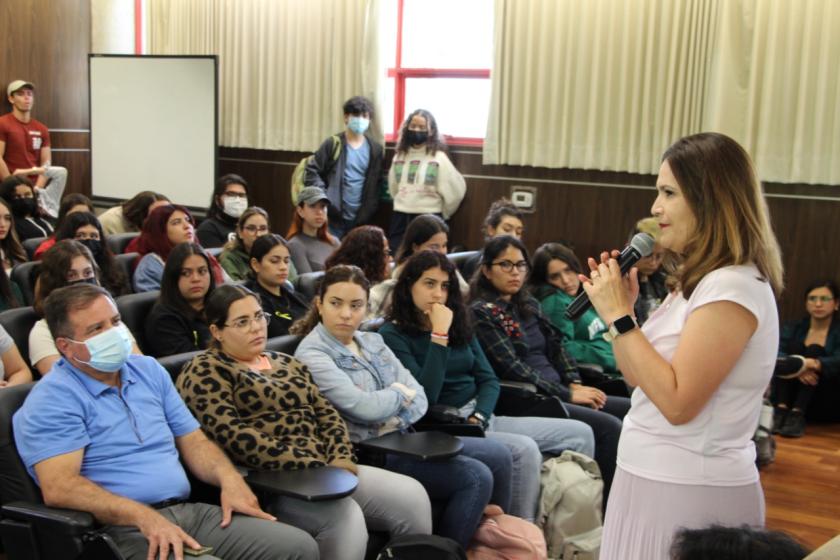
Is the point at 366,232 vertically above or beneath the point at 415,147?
beneath

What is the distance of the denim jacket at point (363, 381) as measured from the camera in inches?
113

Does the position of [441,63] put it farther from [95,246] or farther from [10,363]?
[10,363]

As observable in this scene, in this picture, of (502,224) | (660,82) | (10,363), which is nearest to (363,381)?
(10,363)

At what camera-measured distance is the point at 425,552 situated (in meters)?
2.54

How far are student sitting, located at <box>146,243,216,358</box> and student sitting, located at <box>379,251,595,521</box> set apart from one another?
752mm

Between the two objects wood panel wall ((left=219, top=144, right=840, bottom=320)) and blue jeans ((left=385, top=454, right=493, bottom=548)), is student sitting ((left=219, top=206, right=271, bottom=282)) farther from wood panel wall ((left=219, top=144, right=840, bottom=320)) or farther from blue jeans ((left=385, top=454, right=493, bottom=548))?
wood panel wall ((left=219, top=144, right=840, bottom=320))

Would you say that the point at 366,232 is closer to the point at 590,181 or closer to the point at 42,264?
the point at 42,264

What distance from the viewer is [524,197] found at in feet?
20.9

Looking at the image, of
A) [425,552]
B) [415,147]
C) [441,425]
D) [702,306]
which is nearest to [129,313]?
[441,425]

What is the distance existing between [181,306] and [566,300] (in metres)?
1.65

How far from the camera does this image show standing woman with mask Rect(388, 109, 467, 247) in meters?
6.42

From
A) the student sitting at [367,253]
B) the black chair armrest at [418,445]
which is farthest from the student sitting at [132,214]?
the black chair armrest at [418,445]

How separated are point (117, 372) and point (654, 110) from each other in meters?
4.34

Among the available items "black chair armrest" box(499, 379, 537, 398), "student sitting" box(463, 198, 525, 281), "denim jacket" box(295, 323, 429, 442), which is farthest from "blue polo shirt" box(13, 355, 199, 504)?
"student sitting" box(463, 198, 525, 281)
